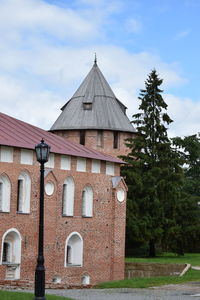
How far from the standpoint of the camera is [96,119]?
42.6m

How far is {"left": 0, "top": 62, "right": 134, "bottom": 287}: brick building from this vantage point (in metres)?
24.1

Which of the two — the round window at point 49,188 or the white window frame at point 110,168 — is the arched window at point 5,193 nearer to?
the round window at point 49,188

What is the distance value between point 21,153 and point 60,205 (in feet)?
10.1

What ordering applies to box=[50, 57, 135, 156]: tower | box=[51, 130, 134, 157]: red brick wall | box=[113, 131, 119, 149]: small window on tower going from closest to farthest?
box=[51, 130, 134, 157]: red brick wall
box=[50, 57, 135, 156]: tower
box=[113, 131, 119, 149]: small window on tower

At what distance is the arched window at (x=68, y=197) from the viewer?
2633 cm

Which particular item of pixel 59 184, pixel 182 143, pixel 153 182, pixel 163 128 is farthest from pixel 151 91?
pixel 59 184

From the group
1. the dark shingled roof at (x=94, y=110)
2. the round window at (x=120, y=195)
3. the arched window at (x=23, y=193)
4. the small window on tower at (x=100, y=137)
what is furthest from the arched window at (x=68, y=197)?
the dark shingled roof at (x=94, y=110)

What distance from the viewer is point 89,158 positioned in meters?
27.1

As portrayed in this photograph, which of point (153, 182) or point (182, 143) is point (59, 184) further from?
point (182, 143)

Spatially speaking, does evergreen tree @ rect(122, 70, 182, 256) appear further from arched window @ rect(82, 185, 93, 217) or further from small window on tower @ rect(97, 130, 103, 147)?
arched window @ rect(82, 185, 93, 217)

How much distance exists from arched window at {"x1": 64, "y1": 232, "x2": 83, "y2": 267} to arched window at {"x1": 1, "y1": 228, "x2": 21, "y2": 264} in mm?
3140

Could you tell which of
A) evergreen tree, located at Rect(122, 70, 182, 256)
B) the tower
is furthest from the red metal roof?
the tower

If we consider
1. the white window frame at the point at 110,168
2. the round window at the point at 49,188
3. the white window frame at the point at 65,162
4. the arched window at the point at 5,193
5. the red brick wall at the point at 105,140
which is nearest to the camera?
the arched window at the point at 5,193

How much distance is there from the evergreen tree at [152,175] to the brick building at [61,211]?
6.51 m
